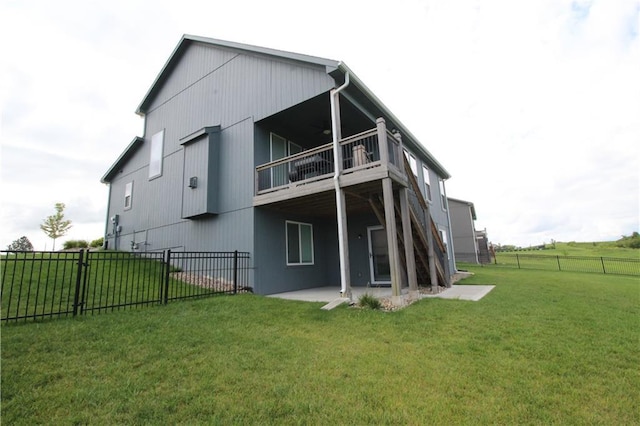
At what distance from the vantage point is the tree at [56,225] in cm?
2141

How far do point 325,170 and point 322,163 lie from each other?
229 millimetres

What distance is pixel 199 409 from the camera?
2318 mm

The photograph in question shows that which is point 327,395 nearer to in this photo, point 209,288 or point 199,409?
point 199,409

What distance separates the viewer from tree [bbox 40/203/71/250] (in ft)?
70.2

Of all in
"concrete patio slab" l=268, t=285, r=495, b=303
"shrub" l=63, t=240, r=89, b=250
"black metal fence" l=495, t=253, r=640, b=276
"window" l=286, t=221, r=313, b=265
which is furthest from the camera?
"black metal fence" l=495, t=253, r=640, b=276

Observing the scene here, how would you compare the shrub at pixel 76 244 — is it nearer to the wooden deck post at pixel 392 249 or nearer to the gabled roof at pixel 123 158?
the gabled roof at pixel 123 158

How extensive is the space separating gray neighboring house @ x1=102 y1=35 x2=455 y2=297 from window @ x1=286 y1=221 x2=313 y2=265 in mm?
50

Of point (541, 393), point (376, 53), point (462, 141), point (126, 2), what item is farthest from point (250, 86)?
point (462, 141)

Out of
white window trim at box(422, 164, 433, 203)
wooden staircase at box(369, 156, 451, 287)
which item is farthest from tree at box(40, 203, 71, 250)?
white window trim at box(422, 164, 433, 203)

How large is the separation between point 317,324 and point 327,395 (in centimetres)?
238

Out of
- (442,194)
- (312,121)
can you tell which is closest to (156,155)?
(312,121)

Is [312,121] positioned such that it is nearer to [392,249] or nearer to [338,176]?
[338,176]

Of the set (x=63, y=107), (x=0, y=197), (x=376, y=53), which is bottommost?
(x=0, y=197)

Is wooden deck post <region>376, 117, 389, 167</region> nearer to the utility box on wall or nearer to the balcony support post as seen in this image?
the balcony support post
